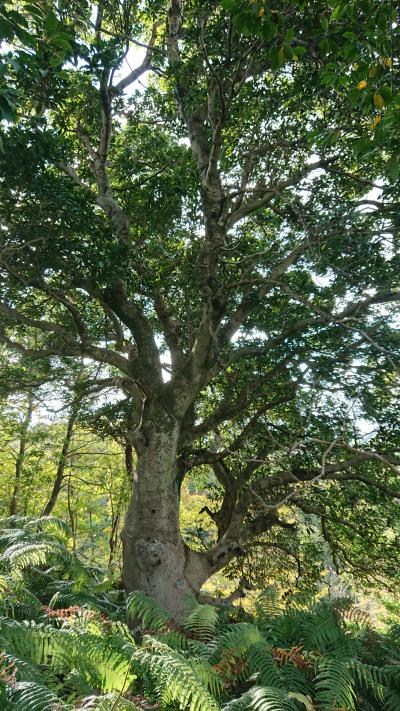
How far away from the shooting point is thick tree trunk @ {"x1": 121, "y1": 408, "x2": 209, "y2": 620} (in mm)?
6137

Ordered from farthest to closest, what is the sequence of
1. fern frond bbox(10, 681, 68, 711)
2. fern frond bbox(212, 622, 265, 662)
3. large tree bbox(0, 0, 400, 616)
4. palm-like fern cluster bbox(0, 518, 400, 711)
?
large tree bbox(0, 0, 400, 616) → fern frond bbox(212, 622, 265, 662) → palm-like fern cluster bbox(0, 518, 400, 711) → fern frond bbox(10, 681, 68, 711)

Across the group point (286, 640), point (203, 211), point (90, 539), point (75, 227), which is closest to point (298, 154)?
point (203, 211)

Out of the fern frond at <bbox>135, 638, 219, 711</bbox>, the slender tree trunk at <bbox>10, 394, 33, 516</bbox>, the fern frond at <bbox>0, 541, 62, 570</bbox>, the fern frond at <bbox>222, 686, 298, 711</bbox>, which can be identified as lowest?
the fern frond at <bbox>222, 686, 298, 711</bbox>

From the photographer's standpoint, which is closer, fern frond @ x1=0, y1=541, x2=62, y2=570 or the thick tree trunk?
fern frond @ x1=0, y1=541, x2=62, y2=570

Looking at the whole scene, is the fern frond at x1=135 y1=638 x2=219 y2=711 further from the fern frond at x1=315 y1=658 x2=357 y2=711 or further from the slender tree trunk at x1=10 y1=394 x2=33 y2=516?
the slender tree trunk at x1=10 y1=394 x2=33 y2=516

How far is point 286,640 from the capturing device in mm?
4277

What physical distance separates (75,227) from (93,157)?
2.62 m

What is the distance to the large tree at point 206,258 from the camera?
5535 mm

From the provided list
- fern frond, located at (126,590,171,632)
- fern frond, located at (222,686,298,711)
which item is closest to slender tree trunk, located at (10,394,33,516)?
fern frond, located at (126,590,171,632)

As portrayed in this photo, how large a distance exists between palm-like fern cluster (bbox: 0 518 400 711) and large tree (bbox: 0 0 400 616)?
1.53m

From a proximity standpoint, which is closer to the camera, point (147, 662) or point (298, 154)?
point (147, 662)

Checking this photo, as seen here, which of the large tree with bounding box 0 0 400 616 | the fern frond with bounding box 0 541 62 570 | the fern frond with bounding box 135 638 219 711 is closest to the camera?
the fern frond with bounding box 135 638 219 711

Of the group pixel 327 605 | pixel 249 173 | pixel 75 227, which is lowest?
pixel 327 605

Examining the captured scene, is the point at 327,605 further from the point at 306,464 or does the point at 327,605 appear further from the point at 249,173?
the point at 249,173
